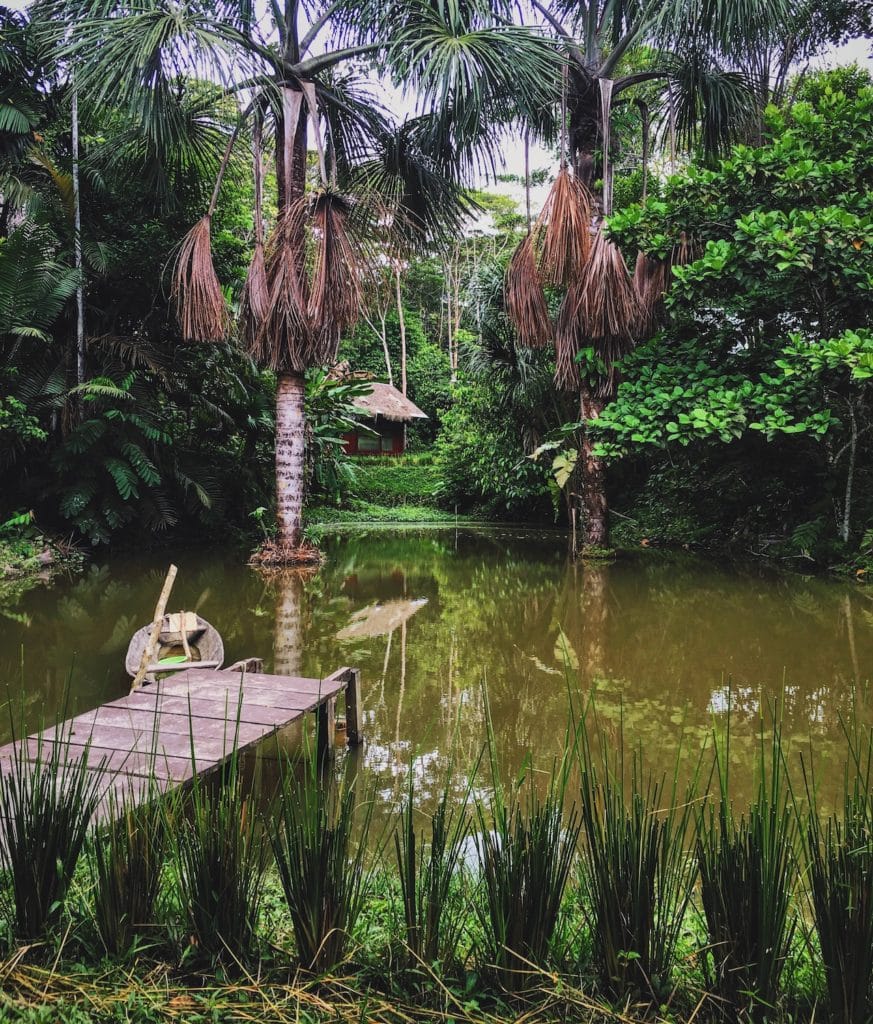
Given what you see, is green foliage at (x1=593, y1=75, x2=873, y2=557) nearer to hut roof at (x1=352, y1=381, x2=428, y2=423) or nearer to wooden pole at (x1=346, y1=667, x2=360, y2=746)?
wooden pole at (x1=346, y1=667, x2=360, y2=746)

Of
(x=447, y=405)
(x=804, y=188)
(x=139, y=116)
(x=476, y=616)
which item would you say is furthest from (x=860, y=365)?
(x=447, y=405)

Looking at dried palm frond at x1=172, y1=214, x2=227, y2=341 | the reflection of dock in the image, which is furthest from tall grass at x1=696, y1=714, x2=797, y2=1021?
dried palm frond at x1=172, y1=214, x2=227, y2=341

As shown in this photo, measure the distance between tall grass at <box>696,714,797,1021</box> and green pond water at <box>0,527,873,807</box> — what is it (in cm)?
79

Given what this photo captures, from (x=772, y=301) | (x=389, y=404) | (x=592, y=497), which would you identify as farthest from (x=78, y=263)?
(x=389, y=404)

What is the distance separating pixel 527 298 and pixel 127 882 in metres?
9.27

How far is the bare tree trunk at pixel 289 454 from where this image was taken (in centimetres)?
981

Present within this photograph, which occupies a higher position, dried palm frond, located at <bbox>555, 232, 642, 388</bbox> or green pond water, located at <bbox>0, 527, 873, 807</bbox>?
dried palm frond, located at <bbox>555, 232, 642, 388</bbox>

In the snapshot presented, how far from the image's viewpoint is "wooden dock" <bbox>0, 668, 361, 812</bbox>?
2701mm

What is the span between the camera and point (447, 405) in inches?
1096

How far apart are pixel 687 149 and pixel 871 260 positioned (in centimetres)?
467

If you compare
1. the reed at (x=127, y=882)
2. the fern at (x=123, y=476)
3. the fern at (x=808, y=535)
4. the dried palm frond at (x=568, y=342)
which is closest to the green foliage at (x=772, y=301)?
the fern at (x=808, y=535)

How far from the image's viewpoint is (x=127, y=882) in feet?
5.93

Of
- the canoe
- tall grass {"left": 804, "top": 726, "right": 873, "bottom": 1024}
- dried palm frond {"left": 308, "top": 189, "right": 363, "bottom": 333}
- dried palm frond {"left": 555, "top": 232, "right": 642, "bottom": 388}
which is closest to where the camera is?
tall grass {"left": 804, "top": 726, "right": 873, "bottom": 1024}

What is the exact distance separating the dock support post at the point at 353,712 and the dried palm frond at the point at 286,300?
6.07 m
